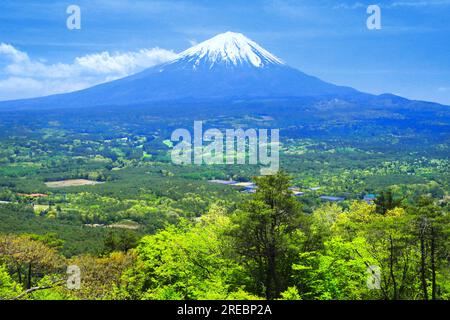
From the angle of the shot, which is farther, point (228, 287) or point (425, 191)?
point (425, 191)

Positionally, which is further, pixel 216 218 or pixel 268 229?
pixel 216 218

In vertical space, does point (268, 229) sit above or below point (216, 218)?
above

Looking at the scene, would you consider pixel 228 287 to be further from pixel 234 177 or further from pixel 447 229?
pixel 234 177

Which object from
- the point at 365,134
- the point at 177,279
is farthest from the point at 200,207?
the point at 365,134

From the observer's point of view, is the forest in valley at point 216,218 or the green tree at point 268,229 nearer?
the green tree at point 268,229

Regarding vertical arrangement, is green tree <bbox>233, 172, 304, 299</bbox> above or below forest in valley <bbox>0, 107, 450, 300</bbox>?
above

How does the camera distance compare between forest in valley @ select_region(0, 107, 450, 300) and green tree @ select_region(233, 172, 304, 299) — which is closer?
green tree @ select_region(233, 172, 304, 299)

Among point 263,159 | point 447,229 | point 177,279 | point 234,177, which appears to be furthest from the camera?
point 263,159

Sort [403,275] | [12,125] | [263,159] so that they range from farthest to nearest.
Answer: [12,125], [263,159], [403,275]

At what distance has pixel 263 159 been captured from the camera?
108 meters

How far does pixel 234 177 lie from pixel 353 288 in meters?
74.3

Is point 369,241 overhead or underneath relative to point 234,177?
overhead

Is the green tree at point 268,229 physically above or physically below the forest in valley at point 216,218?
above

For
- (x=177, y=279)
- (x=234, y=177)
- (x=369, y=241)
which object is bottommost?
(x=234, y=177)
